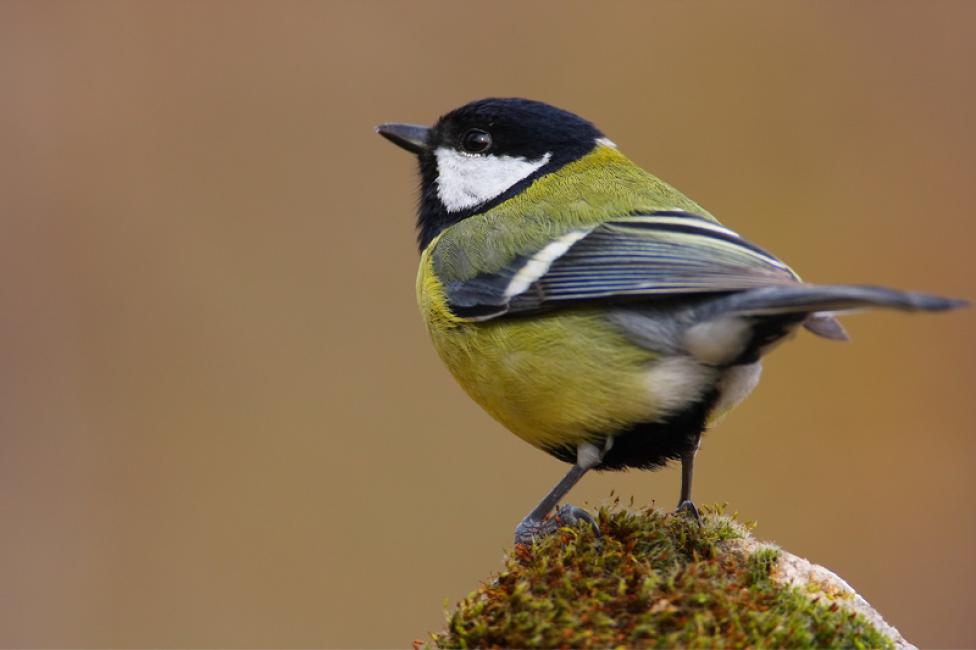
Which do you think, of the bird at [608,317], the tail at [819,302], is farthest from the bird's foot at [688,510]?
the tail at [819,302]

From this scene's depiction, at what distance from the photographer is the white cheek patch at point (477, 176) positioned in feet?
8.86

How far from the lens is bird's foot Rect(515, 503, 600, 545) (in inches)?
76.1

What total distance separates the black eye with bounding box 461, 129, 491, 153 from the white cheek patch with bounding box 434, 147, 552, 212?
0.02 m

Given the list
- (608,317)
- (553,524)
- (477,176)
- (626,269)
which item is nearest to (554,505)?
(553,524)

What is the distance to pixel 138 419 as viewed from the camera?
14.3ft

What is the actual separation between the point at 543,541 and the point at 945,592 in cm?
290

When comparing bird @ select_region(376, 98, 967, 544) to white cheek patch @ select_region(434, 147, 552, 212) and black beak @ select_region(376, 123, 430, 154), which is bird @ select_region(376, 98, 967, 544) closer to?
white cheek patch @ select_region(434, 147, 552, 212)

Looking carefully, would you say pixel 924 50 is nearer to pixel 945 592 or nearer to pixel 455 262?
pixel 945 592

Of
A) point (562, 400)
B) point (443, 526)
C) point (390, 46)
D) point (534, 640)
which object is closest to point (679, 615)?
point (534, 640)

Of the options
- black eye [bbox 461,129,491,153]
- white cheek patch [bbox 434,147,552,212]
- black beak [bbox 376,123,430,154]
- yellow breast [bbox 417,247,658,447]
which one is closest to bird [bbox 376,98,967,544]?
yellow breast [bbox 417,247,658,447]

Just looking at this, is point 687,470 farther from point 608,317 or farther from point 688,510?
point 608,317

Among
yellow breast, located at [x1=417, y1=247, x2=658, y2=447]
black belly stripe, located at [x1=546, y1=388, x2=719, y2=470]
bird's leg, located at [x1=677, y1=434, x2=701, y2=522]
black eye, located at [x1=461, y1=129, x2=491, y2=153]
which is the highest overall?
black eye, located at [x1=461, y1=129, x2=491, y2=153]

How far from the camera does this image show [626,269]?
2107 mm

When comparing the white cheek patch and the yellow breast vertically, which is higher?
the white cheek patch
